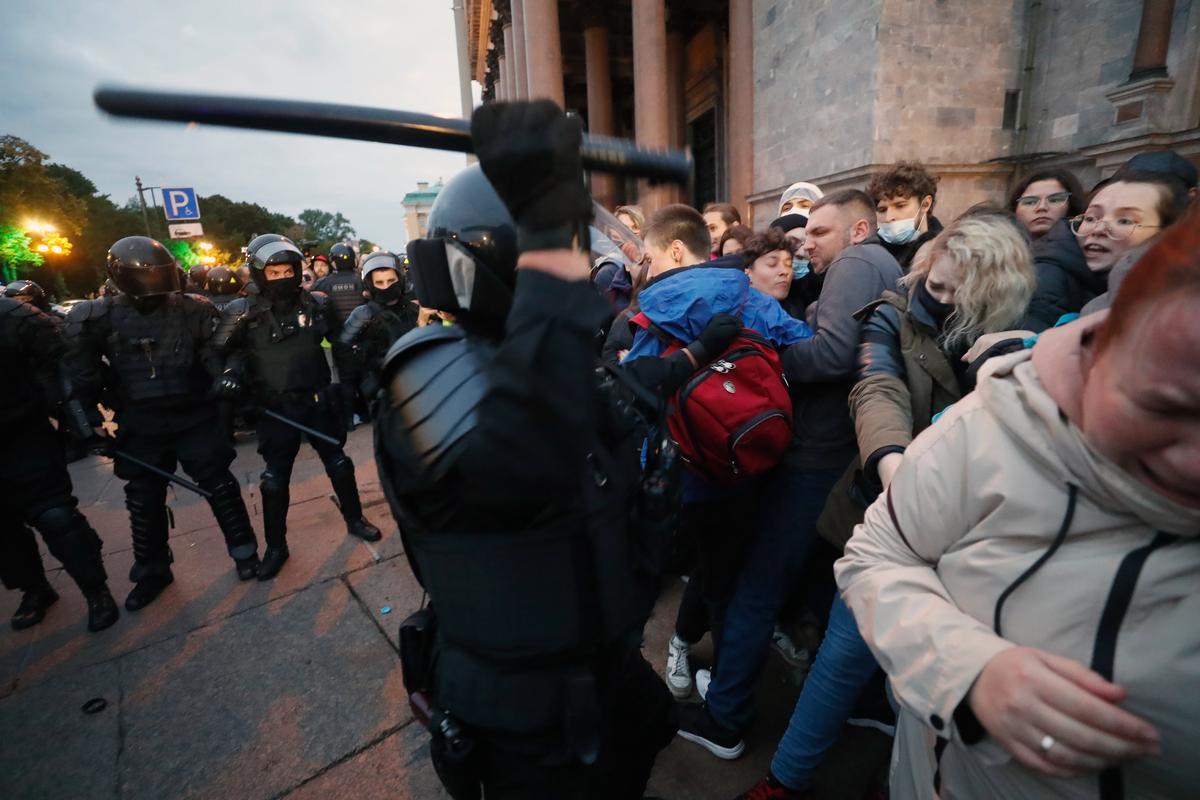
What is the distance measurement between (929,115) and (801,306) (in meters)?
7.67

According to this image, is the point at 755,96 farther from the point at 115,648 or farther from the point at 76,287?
the point at 76,287

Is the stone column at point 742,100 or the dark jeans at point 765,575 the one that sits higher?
the stone column at point 742,100

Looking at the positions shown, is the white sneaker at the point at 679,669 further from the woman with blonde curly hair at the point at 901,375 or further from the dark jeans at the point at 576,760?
the dark jeans at the point at 576,760

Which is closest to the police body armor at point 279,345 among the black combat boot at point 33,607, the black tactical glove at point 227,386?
the black tactical glove at point 227,386

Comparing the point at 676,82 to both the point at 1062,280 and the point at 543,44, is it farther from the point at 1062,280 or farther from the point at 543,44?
the point at 1062,280

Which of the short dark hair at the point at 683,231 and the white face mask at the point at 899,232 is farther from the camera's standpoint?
the white face mask at the point at 899,232

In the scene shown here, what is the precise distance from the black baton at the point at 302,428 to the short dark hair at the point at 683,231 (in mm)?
2735

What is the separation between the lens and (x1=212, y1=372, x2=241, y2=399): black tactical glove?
3375 mm

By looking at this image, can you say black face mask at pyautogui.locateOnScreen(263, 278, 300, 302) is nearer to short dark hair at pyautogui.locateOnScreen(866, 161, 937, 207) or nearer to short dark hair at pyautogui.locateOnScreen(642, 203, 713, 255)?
short dark hair at pyautogui.locateOnScreen(642, 203, 713, 255)

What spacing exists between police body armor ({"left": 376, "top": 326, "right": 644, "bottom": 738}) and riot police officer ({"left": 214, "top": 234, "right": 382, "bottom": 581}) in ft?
9.74

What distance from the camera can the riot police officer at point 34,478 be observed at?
3.00 m

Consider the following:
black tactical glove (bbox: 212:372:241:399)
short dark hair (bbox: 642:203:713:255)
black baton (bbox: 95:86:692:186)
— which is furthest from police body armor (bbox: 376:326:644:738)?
black tactical glove (bbox: 212:372:241:399)

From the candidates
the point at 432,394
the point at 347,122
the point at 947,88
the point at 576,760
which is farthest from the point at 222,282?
the point at 947,88

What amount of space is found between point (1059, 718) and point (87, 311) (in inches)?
175
